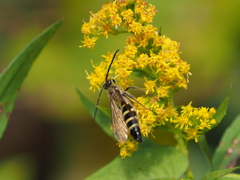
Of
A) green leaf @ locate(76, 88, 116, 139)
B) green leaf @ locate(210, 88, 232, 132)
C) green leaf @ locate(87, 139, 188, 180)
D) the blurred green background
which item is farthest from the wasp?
the blurred green background

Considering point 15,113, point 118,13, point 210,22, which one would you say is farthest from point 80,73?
point 118,13

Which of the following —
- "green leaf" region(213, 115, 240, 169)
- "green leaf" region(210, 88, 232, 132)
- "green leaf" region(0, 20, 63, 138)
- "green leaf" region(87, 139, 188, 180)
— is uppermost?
"green leaf" region(0, 20, 63, 138)

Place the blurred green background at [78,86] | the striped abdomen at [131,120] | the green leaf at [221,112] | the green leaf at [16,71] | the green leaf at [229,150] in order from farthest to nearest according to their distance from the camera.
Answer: the blurred green background at [78,86], the green leaf at [229,150], the green leaf at [16,71], the striped abdomen at [131,120], the green leaf at [221,112]

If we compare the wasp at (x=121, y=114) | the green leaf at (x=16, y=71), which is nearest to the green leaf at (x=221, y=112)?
the wasp at (x=121, y=114)

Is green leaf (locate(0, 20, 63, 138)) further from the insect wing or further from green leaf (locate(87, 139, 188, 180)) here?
green leaf (locate(87, 139, 188, 180))

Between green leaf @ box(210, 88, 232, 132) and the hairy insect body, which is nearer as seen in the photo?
green leaf @ box(210, 88, 232, 132)

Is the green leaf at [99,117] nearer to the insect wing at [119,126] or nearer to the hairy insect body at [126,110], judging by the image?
the hairy insect body at [126,110]

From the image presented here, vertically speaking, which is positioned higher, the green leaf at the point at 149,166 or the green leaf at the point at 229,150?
the green leaf at the point at 149,166
